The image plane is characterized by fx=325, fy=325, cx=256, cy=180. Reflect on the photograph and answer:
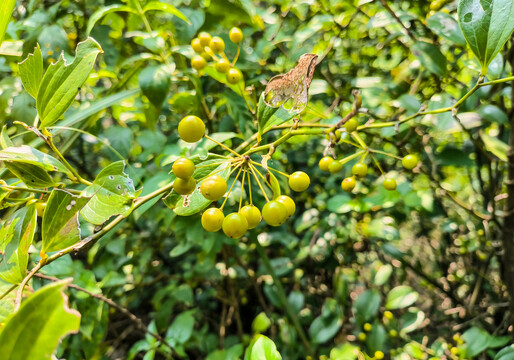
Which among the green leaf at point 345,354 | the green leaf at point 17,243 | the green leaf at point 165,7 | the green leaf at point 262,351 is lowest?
the green leaf at point 345,354

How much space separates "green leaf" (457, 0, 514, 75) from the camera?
61 cm

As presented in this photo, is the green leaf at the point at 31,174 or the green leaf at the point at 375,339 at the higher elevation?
the green leaf at the point at 31,174

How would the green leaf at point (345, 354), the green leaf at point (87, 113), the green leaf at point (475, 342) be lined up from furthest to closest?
the green leaf at point (475, 342)
the green leaf at point (345, 354)
the green leaf at point (87, 113)

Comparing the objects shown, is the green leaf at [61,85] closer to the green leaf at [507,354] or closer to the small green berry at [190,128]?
the small green berry at [190,128]

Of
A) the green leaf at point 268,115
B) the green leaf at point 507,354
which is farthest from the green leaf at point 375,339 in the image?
the green leaf at point 268,115

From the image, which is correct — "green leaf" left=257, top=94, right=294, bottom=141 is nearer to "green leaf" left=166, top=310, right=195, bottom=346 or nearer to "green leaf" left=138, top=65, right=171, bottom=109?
"green leaf" left=138, top=65, right=171, bottom=109

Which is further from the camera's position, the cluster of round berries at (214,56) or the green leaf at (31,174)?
the cluster of round berries at (214,56)

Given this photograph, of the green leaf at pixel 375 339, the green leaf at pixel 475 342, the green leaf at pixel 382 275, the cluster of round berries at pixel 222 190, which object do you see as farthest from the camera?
the green leaf at pixel 382 275

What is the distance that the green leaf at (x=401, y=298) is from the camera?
1389mm

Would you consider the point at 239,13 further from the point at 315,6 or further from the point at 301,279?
the point at 301,279

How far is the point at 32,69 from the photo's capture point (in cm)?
61

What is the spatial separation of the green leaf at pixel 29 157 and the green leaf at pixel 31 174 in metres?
0.01

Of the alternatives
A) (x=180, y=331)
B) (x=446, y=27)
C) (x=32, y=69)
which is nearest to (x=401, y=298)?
(x=180, y=331)

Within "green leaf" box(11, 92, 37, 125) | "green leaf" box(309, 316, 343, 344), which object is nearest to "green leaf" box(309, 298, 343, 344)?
"green leaf" box(309, 316, 343, 344)
